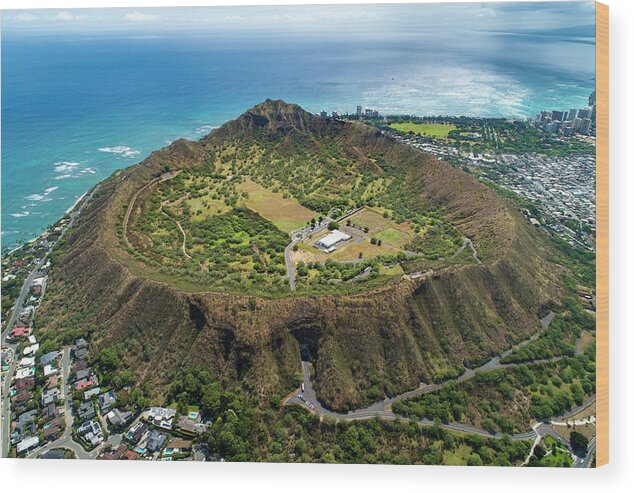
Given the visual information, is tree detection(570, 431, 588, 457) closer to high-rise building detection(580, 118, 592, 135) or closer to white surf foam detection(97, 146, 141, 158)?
high-rise building detection(580, 118, 592, 135)

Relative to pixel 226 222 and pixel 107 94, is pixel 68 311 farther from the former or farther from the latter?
pixel 107 94

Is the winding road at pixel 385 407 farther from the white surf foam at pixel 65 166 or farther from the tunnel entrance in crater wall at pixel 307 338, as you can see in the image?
the white surf foam at pixel 65 166

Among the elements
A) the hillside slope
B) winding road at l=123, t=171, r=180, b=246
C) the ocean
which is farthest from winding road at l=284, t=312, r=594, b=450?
the ocean

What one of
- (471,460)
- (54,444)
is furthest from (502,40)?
(54,444)

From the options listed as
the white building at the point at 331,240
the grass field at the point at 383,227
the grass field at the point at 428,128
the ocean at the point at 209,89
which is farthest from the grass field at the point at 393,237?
the grass field at the point at 428,128

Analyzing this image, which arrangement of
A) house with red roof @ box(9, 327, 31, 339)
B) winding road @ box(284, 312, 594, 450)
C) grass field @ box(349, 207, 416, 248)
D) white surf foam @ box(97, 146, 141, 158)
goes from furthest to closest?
1. white surf foam @ box(97, 146, 141, 158)
2. grass field @ box(349, 207, 416, 248)
3. house with red roof @ box(9, 327, 31, 339)
4. winding road @ box(284, 312, 594, 450)
